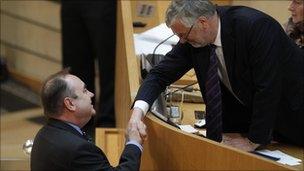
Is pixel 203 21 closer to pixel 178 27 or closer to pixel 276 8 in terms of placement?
pixel 178 27

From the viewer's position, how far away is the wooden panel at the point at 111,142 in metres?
2.63

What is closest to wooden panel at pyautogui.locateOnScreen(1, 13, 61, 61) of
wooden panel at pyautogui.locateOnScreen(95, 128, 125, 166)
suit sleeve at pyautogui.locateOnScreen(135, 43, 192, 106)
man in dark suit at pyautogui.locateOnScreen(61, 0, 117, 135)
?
man in dark suit at pyautogui.locateOnScreen(61, 0, 117, 135)

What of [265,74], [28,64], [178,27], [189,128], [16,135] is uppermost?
[178,27]

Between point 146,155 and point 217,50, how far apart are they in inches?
21.7

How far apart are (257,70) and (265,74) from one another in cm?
3

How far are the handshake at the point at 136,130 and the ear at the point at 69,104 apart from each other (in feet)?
0.71

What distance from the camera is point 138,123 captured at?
6.30ft

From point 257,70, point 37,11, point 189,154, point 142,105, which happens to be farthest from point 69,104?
point 37,11

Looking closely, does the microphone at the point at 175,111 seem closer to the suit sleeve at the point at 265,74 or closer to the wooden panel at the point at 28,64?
the suit sleeve at the point at 265,74

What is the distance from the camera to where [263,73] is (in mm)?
1869

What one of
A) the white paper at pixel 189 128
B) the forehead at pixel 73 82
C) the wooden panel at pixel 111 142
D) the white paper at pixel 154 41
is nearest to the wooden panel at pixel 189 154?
the white paper at pixel 189 128

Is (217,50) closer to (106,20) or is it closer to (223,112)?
(223,112)

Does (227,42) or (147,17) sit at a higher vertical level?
(227,42)

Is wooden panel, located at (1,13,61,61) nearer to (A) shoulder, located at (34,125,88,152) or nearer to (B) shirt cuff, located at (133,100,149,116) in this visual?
(B) shirt cuff, located at (133,100,149,116)
